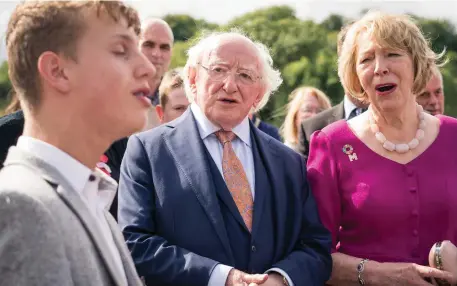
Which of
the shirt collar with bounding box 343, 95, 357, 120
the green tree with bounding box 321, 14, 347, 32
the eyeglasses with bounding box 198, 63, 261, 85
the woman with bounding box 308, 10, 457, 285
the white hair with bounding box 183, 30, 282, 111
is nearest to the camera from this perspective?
the woman with bounding box 308, 10, 457, 285

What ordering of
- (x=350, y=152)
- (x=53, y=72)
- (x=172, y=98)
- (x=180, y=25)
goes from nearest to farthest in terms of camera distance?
(x=53, y=72)
(x=350, y=152)
(x=172, y=98)
(x=180, y=25)

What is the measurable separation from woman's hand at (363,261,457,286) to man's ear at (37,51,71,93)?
234 centimetres

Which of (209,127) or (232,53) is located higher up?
(232,53)

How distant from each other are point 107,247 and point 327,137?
7.47 feet

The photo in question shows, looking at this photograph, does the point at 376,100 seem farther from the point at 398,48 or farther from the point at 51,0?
the point at 51,0

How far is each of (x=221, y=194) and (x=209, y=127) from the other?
45 centimetres

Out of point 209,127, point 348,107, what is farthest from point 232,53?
point 348,107

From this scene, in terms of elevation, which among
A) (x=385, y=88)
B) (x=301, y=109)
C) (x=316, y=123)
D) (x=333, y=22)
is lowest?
(x=333, y=22)

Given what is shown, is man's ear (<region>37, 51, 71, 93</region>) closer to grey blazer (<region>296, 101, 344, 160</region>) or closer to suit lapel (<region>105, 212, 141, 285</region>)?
suit lapel (<region>105, 212, 141, 285</region>)

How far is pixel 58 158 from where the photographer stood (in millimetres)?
2691

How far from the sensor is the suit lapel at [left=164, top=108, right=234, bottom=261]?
4.18 m

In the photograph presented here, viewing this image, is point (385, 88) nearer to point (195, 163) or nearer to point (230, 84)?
point (230, 84)

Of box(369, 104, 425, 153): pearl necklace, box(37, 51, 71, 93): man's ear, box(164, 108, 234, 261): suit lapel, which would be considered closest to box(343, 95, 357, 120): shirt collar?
box(369, 104, 425, 153): pearl necklace

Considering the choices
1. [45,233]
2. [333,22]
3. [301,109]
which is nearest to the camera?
[45,233]
